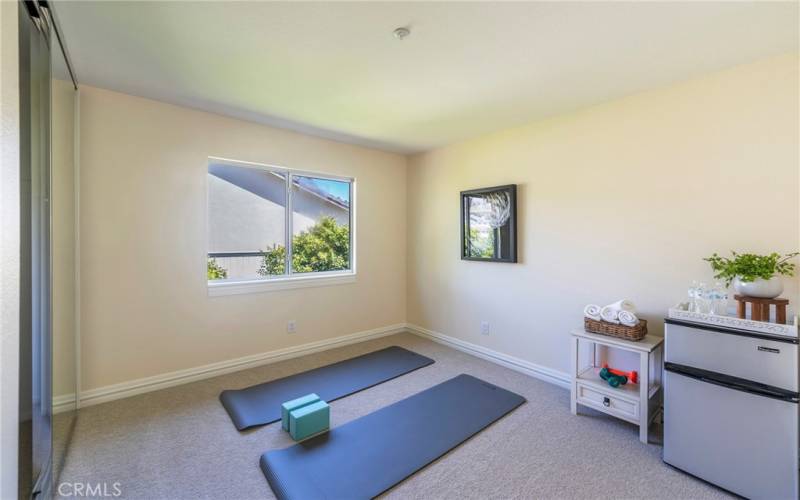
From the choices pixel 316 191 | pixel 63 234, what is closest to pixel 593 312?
pixel 316 191

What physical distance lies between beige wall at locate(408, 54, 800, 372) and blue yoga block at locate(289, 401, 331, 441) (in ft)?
6.44

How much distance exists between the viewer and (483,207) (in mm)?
3508

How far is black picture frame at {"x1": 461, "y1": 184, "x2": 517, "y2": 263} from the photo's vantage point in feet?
10.6

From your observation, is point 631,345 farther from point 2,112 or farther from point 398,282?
point 2,112

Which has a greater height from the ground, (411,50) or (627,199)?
(411,50)

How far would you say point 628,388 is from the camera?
2270 mm

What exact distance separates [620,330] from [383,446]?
1.76 m

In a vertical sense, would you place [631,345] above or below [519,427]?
above

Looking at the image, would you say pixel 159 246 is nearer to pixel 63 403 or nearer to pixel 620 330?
pixel 63 403

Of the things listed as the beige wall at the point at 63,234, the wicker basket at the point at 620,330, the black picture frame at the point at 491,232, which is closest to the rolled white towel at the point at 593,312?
the wicker basket at the point at 620,330

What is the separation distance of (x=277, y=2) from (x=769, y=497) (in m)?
3.31

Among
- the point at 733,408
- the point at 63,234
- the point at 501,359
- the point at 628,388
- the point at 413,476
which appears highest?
the point at 63,234

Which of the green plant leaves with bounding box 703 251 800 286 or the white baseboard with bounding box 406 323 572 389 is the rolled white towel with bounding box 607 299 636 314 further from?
the white baseboard with bounding box 406 323 572 389

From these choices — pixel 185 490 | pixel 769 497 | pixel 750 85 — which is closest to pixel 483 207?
pixel 750 85
